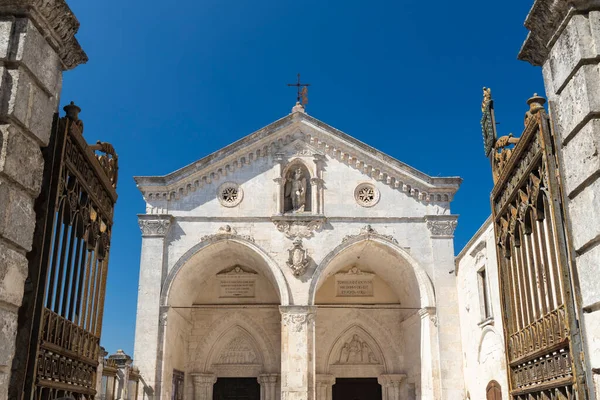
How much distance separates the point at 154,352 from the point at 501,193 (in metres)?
12.8

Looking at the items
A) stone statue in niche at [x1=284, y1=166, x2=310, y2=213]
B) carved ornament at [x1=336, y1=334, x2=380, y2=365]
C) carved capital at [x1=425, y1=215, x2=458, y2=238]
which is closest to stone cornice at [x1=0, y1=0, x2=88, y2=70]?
stone statue in niche at [x1=284, y1=166, x2=310, y2=213]

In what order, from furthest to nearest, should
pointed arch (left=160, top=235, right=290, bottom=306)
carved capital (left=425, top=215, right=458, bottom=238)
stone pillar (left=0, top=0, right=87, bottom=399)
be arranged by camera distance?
carved capital (left=425, top=215, right=458, bottom=238) → pointed arch (left=160, top=235, right=290, bottom=306) → stone pillar (left=0, top=0, right=87, bottom=399)

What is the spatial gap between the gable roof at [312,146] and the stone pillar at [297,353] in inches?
179

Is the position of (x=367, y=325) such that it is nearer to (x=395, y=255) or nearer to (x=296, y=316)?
(x=395, y=255)

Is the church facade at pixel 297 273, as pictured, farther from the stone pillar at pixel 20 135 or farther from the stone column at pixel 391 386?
the stone pillar at pixel 20 135

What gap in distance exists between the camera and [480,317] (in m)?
14.9

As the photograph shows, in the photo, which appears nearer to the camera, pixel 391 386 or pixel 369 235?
pixel 369 235

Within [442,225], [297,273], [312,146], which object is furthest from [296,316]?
[312,146]

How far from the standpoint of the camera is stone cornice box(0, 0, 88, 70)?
447 cm

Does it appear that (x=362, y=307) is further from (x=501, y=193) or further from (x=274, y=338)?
(x=501, y=193)

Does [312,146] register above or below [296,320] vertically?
above

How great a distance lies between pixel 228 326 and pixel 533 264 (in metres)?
15.7

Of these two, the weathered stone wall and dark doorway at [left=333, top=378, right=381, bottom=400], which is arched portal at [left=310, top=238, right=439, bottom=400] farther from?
the weathered stone wall

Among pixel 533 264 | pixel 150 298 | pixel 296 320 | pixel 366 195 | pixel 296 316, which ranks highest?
pixel 366 195
